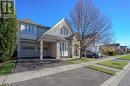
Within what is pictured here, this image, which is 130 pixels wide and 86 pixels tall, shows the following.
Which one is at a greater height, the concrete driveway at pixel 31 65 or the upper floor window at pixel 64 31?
the upper floor window at pixel 64 31

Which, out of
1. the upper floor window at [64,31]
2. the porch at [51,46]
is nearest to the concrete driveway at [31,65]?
the porch at [51,46]

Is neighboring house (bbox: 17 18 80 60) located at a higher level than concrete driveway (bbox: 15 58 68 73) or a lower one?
higher

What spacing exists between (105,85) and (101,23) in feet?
59.0

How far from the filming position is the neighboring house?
25.4 metres

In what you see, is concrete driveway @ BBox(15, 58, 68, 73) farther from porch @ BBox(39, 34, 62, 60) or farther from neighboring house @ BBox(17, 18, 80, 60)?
porch @ BBox(39, 34, 62, 60)

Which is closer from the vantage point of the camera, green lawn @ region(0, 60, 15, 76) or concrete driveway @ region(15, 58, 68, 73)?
green lawn @ region(0, 60, 15, 76)

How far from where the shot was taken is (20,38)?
25.0 meters

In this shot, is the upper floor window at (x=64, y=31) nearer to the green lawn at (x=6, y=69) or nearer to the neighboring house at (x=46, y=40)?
the neighboring house at (x=46, y=40)

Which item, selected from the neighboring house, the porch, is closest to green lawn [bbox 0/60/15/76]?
the neighboring house

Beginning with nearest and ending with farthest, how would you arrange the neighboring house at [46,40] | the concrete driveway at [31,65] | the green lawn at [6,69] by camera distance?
1. the green lawn at [6,69]
2. the concrete driveway at [31,65]
3. the neighboring house at [46,40]

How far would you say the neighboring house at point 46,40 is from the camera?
25.4m

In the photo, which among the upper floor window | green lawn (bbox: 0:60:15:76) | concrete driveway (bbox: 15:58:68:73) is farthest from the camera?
the upper floor window

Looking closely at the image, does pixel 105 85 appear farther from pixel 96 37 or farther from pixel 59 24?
pixel 59 24

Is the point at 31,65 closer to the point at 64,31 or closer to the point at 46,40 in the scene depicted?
the point at 46,40
